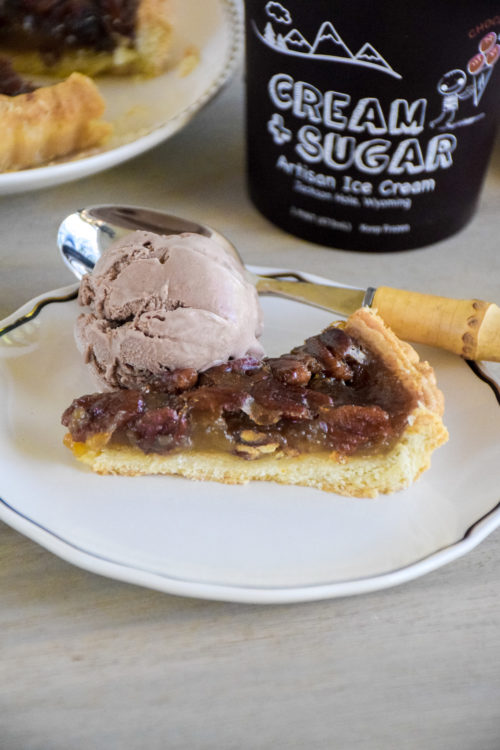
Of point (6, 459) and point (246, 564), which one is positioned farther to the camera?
point (6, 459)

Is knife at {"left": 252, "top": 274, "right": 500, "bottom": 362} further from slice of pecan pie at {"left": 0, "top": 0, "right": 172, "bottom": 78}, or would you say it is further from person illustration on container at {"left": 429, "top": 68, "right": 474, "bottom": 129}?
slice of pecan pie at {"left": 0, "top": 0, "right": 172, "bottom": 78}

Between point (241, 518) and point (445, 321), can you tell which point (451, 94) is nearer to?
point (445, 321)

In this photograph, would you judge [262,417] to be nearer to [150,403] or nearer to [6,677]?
[150,403]

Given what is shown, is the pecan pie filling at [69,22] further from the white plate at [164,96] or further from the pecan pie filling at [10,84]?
the pecan pie filling at [10,84]

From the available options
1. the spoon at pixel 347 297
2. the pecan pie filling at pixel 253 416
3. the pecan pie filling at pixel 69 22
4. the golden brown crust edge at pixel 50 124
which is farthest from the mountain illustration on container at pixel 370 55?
the pecan pie filling at pixel 69 22

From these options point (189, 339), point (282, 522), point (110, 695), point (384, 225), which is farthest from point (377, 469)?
point (384, 225)

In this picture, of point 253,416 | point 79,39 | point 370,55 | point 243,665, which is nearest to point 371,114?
point 370,55

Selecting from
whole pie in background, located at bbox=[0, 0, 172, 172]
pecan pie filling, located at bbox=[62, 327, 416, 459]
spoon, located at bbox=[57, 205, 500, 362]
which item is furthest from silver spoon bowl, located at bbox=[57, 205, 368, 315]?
whole pie in background, located at bbox=[0, 0, 172, 172]
